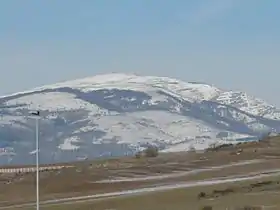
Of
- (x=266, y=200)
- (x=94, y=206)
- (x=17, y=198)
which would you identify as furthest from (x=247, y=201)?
(x=17, y=198)

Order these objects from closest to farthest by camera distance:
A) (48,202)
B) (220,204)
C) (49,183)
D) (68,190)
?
(220,204)
(48,202)
(68,190)
(49,183)

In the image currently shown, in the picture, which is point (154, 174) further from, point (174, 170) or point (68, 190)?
point (68, 190)

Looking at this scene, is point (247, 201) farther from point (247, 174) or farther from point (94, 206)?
point (247, 174)

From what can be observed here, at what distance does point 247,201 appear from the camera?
55312 millimetres

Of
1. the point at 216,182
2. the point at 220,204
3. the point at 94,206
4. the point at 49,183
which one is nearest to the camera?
the point at 220,204

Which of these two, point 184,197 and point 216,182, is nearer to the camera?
point 184,197

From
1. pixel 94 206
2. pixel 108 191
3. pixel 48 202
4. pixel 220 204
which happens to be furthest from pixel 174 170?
pixel 220 204

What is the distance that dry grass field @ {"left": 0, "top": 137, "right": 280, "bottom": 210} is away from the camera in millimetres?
59000

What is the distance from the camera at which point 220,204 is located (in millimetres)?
54188

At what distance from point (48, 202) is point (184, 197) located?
15612 millimetres

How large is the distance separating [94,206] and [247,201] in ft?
44.4

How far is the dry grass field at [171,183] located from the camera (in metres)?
59.0

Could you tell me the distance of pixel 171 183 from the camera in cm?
8494

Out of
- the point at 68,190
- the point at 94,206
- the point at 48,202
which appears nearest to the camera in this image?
the point at 94,206
